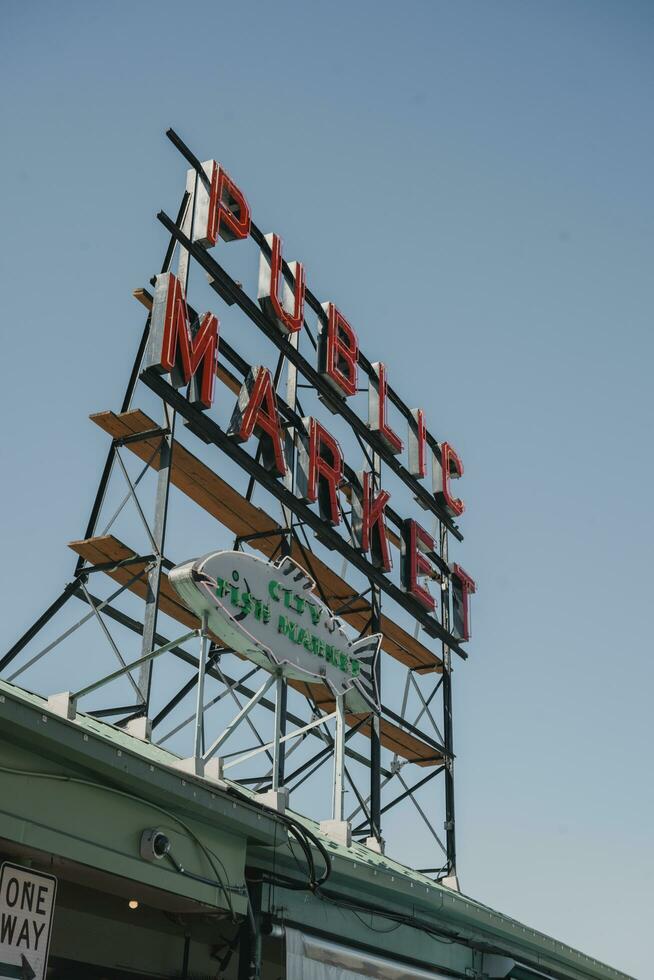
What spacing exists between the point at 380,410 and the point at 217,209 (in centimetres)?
632

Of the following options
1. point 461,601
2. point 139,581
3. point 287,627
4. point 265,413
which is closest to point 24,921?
point 287,627

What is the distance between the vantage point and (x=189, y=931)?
44.8 ft

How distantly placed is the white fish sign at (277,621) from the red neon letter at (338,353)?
7552mm

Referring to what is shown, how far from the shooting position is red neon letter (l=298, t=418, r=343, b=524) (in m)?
21.0

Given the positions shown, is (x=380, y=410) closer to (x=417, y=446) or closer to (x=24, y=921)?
(x=417, y=446)

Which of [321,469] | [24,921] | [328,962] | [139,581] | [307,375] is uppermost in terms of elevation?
[307,375]

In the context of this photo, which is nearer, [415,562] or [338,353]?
[338,353]

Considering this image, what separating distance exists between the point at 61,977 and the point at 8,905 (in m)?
3.43

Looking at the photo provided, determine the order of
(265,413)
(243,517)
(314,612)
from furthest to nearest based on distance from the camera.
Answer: (265,413) → (243,517) → (314,612)

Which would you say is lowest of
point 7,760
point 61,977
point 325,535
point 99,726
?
point 61,977

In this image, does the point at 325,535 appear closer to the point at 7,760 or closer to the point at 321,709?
the point at 321,709

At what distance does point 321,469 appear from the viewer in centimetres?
2156

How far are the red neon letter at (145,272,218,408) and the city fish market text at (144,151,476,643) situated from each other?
0.01 metres

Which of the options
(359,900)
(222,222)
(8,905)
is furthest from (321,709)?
(8,905)
